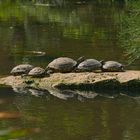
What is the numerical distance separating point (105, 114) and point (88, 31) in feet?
42.9

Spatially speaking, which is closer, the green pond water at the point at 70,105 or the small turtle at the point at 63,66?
the green pond water at the point at 70,105

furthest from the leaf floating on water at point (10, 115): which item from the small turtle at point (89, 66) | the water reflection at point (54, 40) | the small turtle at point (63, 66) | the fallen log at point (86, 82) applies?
the water reflection at point (54, 40)

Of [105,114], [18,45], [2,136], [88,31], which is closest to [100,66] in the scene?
[105,114]

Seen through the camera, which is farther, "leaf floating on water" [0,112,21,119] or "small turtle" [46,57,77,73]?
"small turtle" [46,57,77,73]

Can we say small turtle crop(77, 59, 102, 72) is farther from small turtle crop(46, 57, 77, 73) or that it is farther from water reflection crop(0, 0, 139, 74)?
water reflection crop(0, 0, 139, 74)

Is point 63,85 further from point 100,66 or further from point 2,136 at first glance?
point 2,136

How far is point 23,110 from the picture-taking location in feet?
24.3

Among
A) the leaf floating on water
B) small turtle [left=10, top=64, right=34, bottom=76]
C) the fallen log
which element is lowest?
the leaf floating on water

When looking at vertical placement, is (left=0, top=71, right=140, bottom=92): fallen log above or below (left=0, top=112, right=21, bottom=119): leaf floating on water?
above

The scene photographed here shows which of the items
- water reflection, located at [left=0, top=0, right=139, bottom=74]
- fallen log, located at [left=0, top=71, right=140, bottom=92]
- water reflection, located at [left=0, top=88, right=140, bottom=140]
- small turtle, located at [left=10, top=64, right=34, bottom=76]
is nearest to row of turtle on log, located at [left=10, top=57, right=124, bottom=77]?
small turtle, located at [left=10, top=64, right=34, bottom=76]

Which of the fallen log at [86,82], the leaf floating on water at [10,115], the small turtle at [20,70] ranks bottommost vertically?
the leaf floating on water at [10,115]

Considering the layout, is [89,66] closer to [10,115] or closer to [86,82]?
[86,82]

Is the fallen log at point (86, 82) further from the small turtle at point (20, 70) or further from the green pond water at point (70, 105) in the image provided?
the small turtle at point (20, 70)

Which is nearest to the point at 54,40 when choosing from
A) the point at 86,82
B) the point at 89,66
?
the point at 89,66
